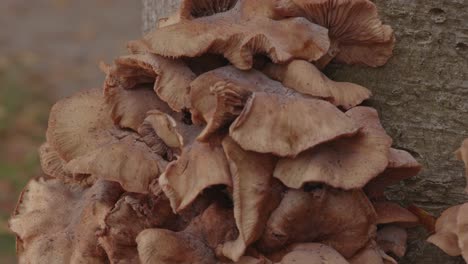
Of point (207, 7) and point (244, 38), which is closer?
point (244, 38)

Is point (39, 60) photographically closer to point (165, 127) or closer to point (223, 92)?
point (165, 127)

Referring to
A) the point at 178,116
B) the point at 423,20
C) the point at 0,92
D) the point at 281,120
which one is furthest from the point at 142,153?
the point at 0,92

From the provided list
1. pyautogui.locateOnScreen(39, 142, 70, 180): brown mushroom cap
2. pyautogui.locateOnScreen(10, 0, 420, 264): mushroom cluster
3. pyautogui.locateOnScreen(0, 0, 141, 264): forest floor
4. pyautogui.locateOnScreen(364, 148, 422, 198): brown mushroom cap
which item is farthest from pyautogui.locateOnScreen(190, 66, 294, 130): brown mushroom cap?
pyautogui.locateOnScreen(0, 0, 141, 264): forest floor

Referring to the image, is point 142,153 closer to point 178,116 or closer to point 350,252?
point 178,116

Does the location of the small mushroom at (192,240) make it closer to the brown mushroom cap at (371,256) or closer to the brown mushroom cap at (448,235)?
the brown mushroom cap at (371,256)

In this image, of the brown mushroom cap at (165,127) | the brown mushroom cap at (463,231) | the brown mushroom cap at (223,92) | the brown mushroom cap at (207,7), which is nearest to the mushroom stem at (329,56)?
the brown mushroom cap at (223,92)

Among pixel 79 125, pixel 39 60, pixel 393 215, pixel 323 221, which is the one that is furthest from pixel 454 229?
pixel 39 60
